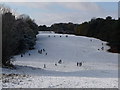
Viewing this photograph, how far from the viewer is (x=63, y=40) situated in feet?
250

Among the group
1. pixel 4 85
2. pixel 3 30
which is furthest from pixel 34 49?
pixel 4 85

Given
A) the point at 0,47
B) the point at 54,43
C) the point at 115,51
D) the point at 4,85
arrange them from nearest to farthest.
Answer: the point at 4,85
the point at 0,47
the point at 115,51
the point at 54,43

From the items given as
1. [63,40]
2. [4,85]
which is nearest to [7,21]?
[4,85]

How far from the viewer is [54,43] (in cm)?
7088

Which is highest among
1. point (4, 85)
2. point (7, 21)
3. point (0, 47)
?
point (7, 21)

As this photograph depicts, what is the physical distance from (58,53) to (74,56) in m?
4.46

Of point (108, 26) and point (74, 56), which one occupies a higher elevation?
point (108, 26)

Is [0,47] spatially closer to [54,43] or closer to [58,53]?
[58,53]

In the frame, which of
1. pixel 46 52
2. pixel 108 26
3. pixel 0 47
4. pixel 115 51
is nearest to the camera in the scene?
pixel 0 47

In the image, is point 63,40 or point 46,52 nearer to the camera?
point 46,52

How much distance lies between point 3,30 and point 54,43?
1603 inches

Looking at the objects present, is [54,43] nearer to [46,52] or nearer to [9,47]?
[46,52]

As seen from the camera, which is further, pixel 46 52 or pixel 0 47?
pixel 46 52

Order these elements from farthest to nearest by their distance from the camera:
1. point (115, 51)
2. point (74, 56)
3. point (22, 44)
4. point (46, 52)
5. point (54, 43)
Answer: point (54, 43)
point (115, 51)
point (46, 52)
point (74, 56)
point (22, 44)
